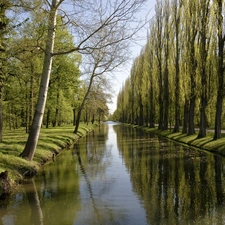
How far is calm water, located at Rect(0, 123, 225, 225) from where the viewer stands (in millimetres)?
6797

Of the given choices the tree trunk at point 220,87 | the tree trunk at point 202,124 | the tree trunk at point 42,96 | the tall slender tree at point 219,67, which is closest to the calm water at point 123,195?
the tree trunk at point 42,96

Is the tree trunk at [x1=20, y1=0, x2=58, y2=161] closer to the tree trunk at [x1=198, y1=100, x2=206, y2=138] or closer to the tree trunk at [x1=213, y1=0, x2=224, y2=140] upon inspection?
the tree trunk at [x1=213, y1=0, x2=224, y2=140]

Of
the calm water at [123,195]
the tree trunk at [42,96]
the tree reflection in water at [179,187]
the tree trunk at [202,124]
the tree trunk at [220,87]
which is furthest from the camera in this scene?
the tree trunk at [202,124]

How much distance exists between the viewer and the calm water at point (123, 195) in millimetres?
6797

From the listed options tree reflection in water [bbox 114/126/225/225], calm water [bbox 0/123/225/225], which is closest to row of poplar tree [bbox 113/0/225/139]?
tree reflection in water [bbox 114/126/225/225]

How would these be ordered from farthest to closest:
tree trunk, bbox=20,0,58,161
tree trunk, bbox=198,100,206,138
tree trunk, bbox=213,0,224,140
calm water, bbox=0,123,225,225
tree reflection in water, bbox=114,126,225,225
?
tree trunk, bbox=198,100,206,138 < tree trunk, bbox=213,0,224,140 < tree trunk, bbox=20,0,58,161 < tree reflection in water, bbox=114,126,225,225 < calm water, bbox=0,123,225,225

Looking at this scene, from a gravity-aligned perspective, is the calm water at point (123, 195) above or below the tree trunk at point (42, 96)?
below

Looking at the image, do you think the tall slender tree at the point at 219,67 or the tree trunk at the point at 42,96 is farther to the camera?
the tall slender tree at the point at 219,67

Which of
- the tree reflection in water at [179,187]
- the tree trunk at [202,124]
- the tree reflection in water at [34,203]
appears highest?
the tree trunk at [202,124]

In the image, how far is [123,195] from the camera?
28.9 feet

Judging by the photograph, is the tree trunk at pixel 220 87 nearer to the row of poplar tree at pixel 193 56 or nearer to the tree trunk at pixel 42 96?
the row of poplar tree at pixel 193 56

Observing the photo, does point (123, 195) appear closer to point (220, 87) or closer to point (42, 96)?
point (42, 96)

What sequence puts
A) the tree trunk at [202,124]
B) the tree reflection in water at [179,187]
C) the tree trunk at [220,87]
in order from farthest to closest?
the tree trunk at [202,124]
the tree trunk at [220,87]
the tree reflection in water at [179,187]

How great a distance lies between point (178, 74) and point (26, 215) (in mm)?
28662
